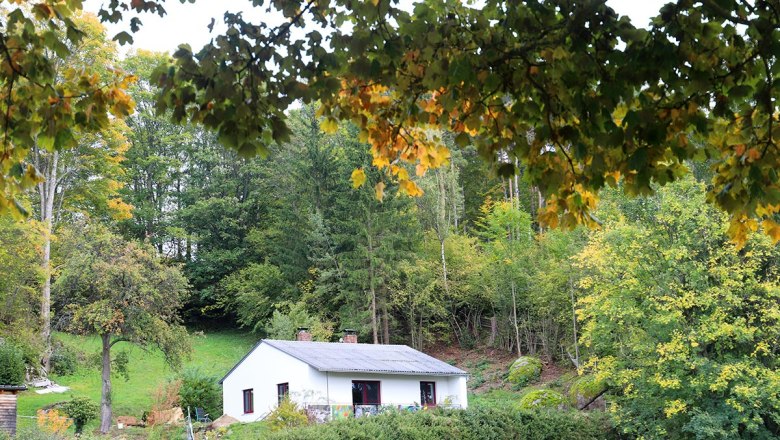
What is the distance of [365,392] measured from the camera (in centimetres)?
2716

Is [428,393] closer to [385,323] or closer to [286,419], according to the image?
[286,419]

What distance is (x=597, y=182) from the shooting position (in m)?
4.68

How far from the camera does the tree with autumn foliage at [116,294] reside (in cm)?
2411

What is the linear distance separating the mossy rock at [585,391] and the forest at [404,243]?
0.14 m

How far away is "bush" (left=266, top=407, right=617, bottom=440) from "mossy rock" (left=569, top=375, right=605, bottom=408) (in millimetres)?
3945

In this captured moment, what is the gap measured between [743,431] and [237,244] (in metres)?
30.8

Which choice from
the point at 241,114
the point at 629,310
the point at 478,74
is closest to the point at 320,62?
the point at 241,114

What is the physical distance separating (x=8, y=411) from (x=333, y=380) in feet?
34.1

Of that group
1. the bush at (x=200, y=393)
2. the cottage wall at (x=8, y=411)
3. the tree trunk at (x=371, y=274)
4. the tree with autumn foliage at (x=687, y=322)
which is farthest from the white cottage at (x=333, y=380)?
the cottage wall at (x=8, y=411)

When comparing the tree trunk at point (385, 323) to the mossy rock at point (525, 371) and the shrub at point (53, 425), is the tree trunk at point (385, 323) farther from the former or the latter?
the shrub at point (53, 425)

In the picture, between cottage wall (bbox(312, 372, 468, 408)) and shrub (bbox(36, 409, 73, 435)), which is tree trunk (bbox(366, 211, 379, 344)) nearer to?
cottage wall (bbox(312, 372, 468, 408))

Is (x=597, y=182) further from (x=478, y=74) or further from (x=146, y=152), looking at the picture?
(x=146, y=152)

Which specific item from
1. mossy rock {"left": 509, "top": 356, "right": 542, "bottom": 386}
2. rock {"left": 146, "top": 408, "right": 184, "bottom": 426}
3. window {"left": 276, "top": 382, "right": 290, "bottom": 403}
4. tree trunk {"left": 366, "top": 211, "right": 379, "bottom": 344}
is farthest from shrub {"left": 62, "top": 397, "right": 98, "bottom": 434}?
mossy rock {"left": 509, "top": 356, "right": 542, "bottom": 386}

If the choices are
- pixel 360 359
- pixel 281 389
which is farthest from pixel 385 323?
pixel 281 389
